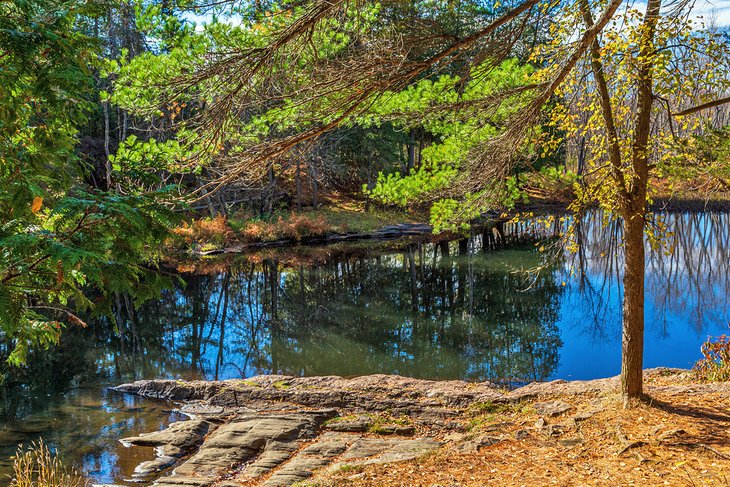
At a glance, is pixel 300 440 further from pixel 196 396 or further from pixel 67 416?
pixel 67 416

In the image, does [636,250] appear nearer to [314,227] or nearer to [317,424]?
[317,424]

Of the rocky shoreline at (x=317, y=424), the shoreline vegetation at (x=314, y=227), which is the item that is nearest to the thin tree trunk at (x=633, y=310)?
the rocky shoreline at (x=317, y=424)

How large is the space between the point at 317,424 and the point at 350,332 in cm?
622

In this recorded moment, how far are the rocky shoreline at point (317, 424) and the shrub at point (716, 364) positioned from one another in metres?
0.45

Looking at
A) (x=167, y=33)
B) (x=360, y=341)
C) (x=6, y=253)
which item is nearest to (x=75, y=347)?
(x=360, y=341)

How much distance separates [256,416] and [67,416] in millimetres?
3384

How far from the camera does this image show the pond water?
9.62m

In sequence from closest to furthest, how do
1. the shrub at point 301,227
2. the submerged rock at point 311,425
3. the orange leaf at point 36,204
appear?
the orange leaf at point 36,204 → the submerged rock at point 311,425 → the shrub at point 301,227

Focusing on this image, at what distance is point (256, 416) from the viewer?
850cm

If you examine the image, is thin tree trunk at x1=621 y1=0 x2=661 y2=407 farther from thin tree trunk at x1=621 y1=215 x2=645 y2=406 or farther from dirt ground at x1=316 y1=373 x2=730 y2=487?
dirt ground at x1=316 y1=373 x2=730 y2=487

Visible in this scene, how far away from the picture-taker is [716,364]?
8016 millimetres

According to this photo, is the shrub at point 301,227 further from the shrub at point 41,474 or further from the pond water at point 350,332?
the shrub at point 41,474

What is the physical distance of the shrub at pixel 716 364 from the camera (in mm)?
7750

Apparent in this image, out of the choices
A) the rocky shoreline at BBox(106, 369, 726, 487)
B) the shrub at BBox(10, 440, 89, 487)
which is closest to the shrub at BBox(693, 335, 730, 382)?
the rocky shoreline at BBox(106, 369, 726, 487)
